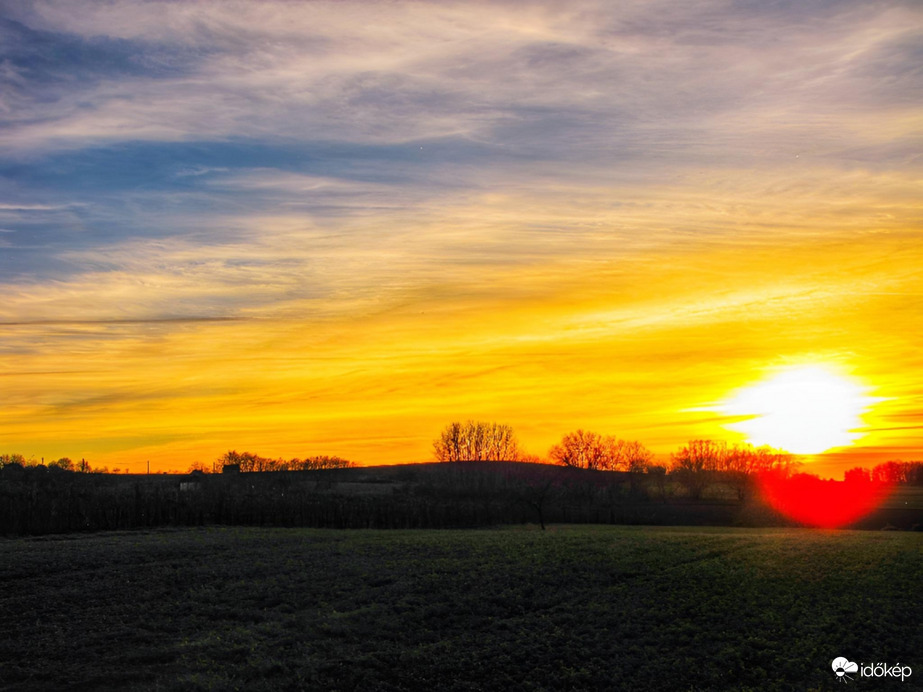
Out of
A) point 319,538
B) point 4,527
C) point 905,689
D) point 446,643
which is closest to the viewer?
point 905,689

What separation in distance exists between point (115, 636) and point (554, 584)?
11954 mm

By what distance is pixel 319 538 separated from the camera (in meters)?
37.3

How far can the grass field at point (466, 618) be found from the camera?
53.2 feet

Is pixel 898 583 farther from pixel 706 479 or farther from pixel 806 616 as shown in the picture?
pixel 706 479

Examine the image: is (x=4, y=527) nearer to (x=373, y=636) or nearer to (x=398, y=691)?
(x=373, y=636)

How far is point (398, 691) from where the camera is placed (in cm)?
1552

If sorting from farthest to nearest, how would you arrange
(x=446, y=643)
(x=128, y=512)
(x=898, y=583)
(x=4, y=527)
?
(x=128, y=512) < (x=4, y=527) < (x=898, y=583) < (x=446, y=643)

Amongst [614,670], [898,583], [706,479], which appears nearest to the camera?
[614,670]

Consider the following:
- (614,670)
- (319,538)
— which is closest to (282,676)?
(614,670)

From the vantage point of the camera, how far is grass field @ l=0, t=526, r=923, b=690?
53.2 feet

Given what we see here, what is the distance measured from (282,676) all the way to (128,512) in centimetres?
4110

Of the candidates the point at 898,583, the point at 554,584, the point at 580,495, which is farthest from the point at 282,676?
the point at 580,495

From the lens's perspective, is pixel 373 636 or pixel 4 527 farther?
pixel 4 527

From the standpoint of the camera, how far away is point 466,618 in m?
20.0
